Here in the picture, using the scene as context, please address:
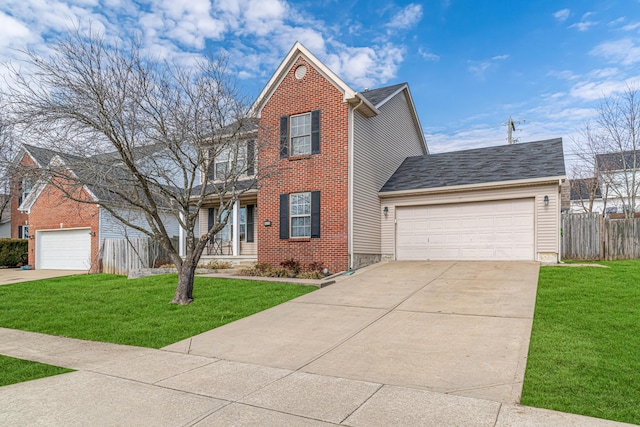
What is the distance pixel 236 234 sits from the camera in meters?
16.0

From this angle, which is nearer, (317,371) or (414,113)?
(317,371)

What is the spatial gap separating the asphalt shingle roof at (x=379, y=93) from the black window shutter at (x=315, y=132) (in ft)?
7.96

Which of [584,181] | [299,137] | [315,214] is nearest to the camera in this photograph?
[315,214]

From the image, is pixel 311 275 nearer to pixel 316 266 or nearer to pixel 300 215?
pixel 316 266

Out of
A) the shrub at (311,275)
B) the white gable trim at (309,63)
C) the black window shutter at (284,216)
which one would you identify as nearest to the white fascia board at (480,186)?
the white gable trim at (309,63)

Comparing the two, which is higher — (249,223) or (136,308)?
(249,223)

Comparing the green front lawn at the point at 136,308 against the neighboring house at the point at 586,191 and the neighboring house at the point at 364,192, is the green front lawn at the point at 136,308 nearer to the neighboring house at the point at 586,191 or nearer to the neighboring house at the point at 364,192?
the neighboring house at the point at 364,192

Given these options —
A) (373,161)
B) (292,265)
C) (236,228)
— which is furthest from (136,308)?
(373,161)

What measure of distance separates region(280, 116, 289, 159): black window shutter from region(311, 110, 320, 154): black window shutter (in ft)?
3.17

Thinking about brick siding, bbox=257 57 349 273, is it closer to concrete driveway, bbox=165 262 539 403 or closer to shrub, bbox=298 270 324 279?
shrub, bbox=298 270 324 279

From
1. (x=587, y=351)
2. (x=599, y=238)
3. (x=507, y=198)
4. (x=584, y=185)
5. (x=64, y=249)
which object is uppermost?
(x=584, y=185)

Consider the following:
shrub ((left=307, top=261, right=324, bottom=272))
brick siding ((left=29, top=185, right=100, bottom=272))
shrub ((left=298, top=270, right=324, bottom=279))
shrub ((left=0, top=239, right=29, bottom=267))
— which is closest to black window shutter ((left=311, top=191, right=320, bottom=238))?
shrub ((left=307, top=261, right=324, bottom=272))

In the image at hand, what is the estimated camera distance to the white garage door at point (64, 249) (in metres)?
20.1

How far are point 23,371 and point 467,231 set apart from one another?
1222 centimetres
